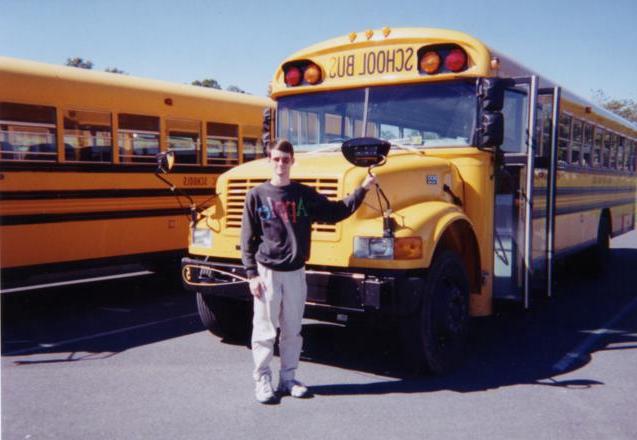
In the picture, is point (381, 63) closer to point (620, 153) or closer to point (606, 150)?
point (606, 150)

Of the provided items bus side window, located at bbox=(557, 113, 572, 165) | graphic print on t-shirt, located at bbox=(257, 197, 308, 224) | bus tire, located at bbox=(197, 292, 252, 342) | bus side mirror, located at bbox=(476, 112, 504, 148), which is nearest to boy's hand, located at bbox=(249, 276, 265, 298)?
graphic print on t-shirt, located at bbox=(257, 197, 308, 224)

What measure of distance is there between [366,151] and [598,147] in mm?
5247

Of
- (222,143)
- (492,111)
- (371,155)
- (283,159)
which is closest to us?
(283,159)

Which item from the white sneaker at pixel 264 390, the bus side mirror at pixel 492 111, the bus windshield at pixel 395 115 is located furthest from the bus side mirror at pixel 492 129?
the white sneaker at pixel 264 390

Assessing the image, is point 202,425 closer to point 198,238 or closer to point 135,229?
point 198,238

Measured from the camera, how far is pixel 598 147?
8078 millimetres

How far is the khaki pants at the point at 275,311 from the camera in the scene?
151 inches

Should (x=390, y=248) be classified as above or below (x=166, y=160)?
below

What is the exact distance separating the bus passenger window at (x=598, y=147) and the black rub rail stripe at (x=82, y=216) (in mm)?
5115

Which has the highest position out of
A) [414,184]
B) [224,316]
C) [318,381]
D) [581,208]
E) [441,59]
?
[441,59]

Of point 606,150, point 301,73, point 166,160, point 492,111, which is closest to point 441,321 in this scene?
point 492,111

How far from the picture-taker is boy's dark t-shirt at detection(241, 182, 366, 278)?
12.5 feet

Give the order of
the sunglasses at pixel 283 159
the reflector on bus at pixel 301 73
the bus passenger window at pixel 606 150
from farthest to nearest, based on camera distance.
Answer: the bus passenger window at pixel 606 150, the reflector on bus at pixel 301 73, the sunglasses at pixel 283 159

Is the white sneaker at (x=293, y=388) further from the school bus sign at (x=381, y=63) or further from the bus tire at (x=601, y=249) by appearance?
the bus tire at (x=601, y=249)
